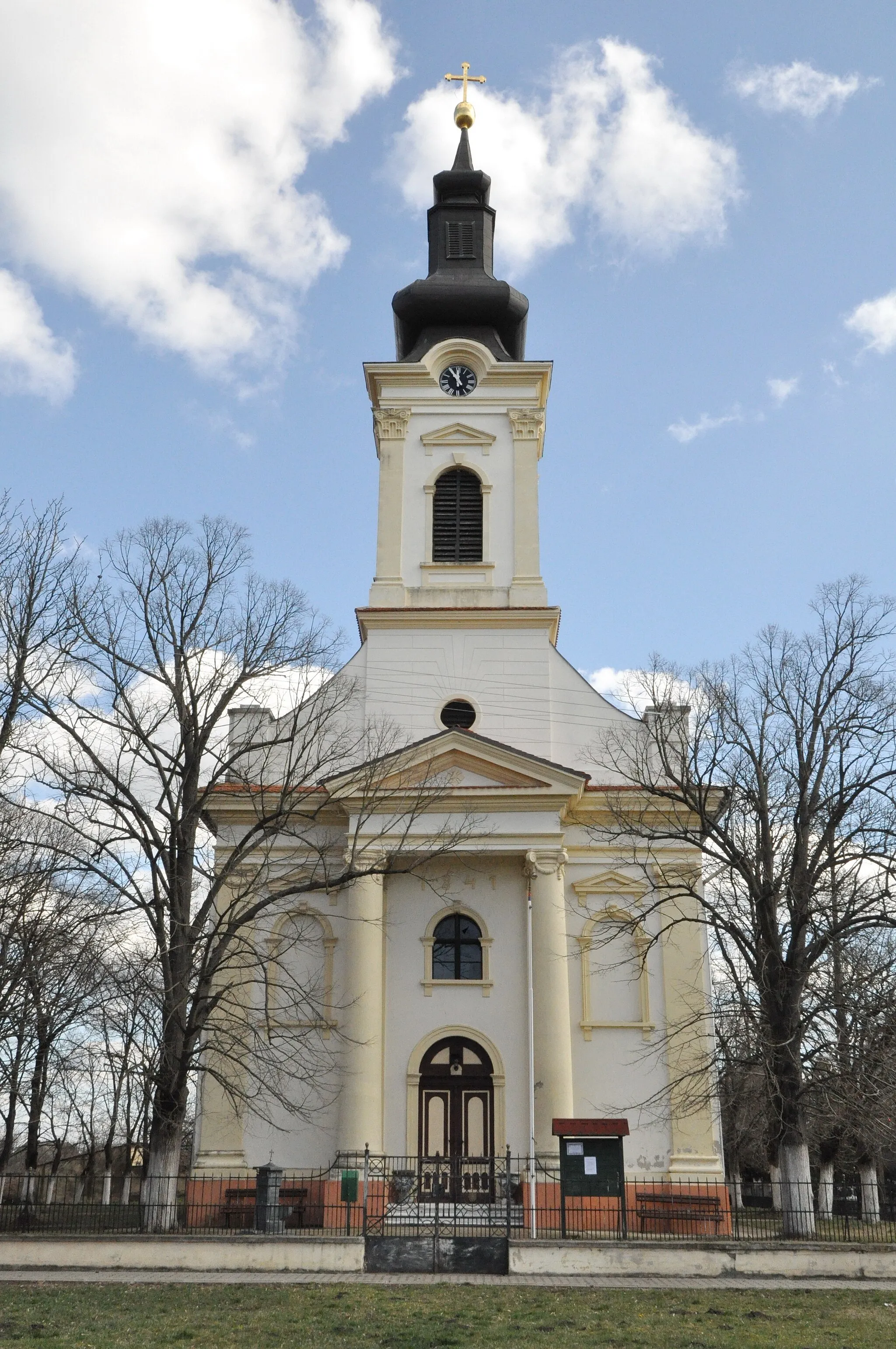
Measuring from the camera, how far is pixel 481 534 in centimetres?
2997

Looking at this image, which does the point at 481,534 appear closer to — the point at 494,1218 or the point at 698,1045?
the point at 698,1045

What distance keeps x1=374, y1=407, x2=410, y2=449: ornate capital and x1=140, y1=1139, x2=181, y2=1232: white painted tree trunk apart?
16.3 meters

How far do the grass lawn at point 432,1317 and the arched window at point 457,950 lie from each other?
10524mm

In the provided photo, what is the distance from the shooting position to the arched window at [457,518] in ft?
98.1

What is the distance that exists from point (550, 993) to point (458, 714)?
6.59 m

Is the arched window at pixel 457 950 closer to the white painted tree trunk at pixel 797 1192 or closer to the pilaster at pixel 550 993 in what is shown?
the pilaster at pixel 550 993

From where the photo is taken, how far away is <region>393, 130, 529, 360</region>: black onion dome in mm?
31594

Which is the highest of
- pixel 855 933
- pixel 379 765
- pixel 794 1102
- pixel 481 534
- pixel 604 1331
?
pixel 481 534

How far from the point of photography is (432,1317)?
41.9 feet

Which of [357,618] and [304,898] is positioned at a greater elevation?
[357,618]

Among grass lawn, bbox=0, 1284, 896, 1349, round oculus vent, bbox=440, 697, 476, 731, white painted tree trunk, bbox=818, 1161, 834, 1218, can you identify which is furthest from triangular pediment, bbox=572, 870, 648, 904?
grass lawn, bbox=0, 1284, 896, 1349

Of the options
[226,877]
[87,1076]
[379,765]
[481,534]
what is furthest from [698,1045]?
[87,1076]

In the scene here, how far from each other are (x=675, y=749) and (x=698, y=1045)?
5712mm

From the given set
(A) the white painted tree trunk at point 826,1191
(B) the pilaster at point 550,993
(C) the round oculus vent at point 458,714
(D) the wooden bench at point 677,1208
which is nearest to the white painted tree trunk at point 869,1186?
(A) the white painted tree trunk at point 826,1191
